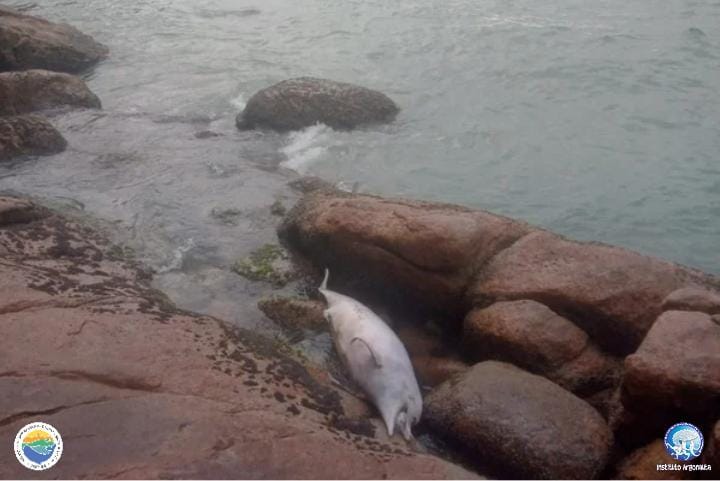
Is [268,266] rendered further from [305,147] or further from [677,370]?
[305,147]

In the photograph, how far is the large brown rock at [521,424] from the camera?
4.95m

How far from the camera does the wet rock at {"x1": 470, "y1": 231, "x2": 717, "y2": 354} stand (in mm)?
5996

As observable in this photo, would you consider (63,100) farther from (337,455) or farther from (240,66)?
(337,455)

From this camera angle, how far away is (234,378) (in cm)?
466

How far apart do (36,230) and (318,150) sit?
503 cm

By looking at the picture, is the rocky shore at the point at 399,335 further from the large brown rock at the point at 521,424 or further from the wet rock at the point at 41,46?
the wet rock at the point at 41,46


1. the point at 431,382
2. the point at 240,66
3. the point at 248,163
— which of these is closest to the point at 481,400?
the point at 431,382

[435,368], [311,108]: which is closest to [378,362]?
[435,368]

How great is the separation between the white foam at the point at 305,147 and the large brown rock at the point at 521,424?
221 inches

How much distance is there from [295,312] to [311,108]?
586cm

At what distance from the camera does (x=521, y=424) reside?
5.07 m

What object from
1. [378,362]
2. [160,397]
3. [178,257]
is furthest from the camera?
[178,257]

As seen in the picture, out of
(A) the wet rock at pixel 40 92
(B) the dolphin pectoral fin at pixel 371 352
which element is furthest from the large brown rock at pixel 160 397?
(A) the wet rock at pixel 40 92

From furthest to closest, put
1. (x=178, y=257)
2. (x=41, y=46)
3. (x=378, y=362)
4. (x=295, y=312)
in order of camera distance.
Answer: (x=41, y=46) < (x=178, y=257) < (x=295, y=312) < (x=378, y=362)
